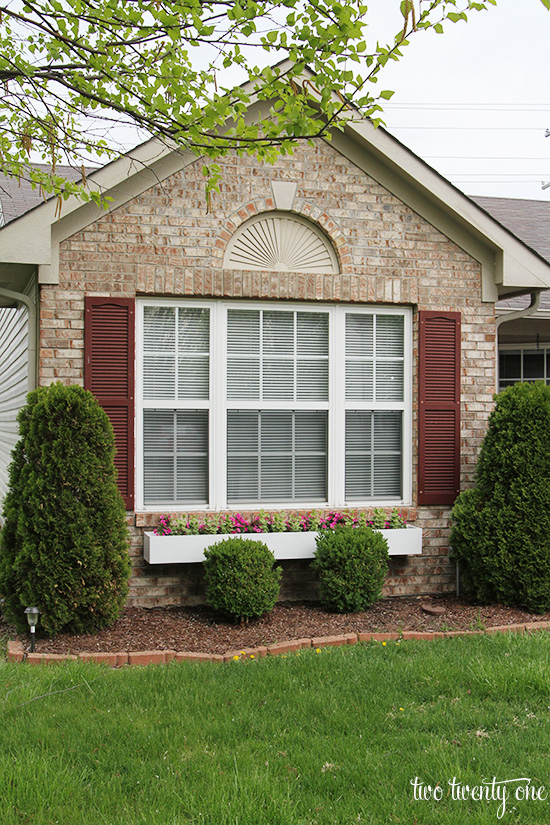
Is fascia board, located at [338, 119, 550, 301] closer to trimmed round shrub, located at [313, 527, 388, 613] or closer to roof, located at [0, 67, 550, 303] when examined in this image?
roof, located at [0, 67, 550, 303]

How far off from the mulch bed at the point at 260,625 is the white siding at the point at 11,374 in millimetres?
2982

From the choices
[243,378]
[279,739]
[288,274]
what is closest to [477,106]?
[288,274]

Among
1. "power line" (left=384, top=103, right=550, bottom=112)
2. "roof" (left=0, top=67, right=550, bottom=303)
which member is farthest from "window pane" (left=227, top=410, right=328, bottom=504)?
"power line" (left=384, top=103, right=550, bottom=112)

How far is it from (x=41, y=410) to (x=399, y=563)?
139 inches

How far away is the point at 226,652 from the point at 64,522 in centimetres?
146

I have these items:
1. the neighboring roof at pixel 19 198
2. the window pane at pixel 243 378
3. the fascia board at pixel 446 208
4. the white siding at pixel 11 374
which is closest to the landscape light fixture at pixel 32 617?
the window pane at pixel 243 378

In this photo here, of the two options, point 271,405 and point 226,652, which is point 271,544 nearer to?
point 271,405

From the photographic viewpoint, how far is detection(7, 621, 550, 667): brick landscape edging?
17.1 feet

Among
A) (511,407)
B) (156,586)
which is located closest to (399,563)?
(511,407)

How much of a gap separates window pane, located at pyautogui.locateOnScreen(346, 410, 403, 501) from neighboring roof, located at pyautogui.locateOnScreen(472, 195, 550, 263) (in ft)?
13.7

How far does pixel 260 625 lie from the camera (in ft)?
20.1

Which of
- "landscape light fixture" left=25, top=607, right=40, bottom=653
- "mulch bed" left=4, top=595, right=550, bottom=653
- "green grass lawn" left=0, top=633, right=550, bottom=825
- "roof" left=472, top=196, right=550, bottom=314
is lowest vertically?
"mulch bed" left=4, top=595, right=550, bottom=653

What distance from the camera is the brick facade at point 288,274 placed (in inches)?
258

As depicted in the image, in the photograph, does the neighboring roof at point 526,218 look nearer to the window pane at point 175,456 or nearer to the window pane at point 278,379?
the window pane at point 278,379
